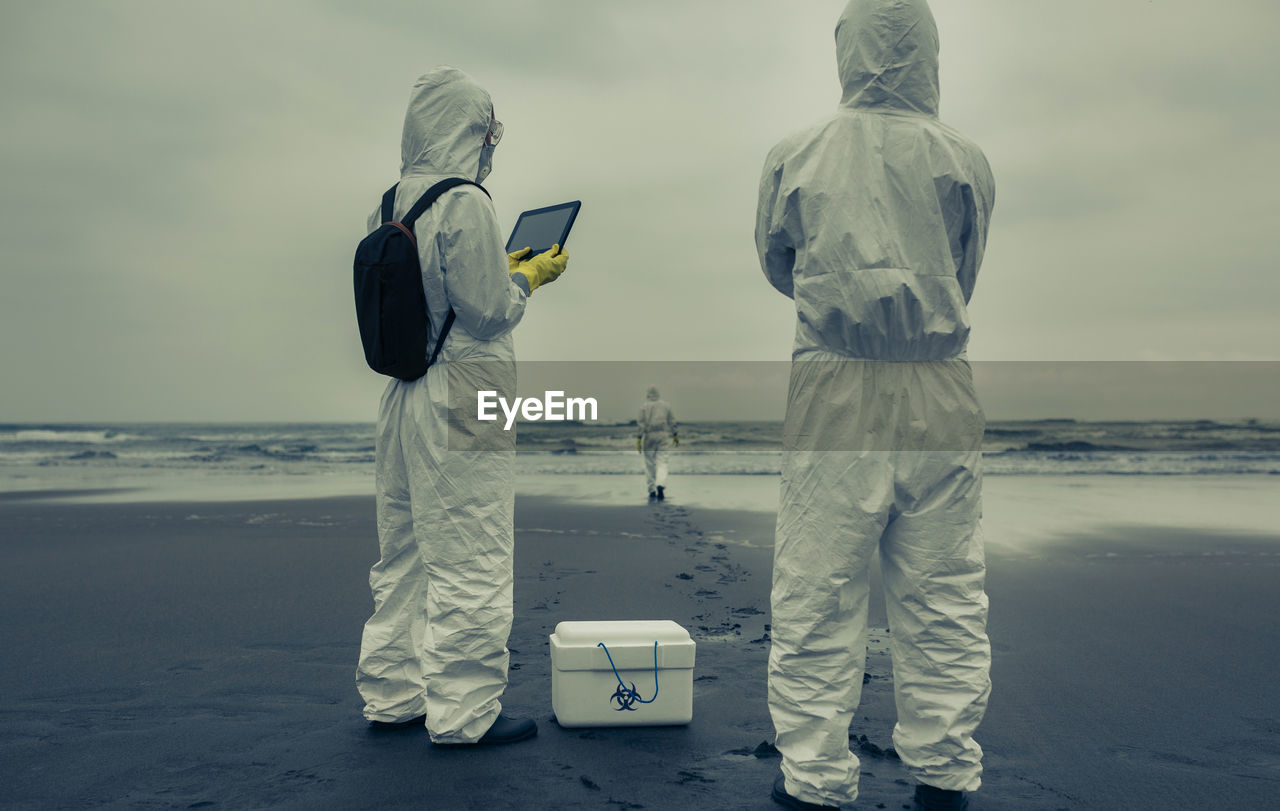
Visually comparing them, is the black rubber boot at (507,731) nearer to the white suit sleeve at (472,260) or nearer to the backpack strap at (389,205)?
the white suit sleeve at (472,260)

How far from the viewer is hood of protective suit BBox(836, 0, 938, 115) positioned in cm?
238

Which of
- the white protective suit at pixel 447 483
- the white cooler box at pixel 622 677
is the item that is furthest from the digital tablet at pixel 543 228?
the white cooler box at pixel 622 677

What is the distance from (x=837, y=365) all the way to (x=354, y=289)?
5.86ft

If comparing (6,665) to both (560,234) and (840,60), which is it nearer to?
(560,234)

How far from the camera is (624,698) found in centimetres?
305

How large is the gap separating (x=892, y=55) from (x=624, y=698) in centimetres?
240

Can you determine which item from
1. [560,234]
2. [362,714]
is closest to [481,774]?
[362,714]

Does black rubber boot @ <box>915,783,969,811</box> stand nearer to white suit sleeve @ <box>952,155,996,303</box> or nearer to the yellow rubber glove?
white suit sleeve @ <box>952,155,996,303</box>

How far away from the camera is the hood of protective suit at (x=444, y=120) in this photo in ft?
9.82

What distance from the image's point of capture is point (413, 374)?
288 cm

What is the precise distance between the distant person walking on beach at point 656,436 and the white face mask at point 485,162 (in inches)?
338

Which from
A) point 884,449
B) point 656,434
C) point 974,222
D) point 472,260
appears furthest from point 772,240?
point 656,434

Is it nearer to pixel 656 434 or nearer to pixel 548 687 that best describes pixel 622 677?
pixel 548 687

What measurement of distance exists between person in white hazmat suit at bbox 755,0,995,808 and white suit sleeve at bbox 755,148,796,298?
0.11 meters
